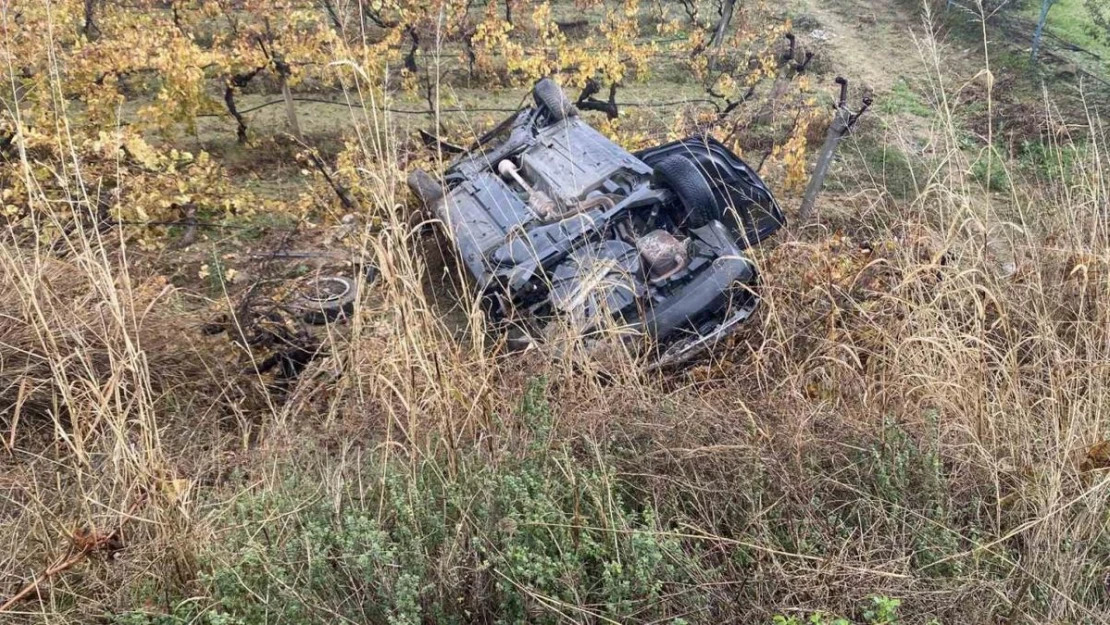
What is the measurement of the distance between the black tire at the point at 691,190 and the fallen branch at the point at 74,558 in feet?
10.5

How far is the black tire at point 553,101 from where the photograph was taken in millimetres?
5391

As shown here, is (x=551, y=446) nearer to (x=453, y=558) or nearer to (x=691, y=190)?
(x=453, y=558)

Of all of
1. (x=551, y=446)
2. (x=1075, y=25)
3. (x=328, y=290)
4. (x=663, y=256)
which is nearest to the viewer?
(x=551, y=446)

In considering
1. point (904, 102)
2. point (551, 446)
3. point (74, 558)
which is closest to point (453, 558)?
point (551, 446)

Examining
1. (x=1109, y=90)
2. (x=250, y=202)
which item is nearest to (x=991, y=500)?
(x=250, y=202)

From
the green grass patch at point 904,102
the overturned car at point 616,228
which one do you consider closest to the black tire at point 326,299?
the overturned car at point 616,228

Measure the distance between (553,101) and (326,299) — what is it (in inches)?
92.0

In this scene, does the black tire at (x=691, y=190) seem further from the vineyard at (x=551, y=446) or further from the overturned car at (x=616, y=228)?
the vineyard at (x=551, y=446)

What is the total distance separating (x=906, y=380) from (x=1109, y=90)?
26.7 ft

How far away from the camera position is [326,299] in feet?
13.5

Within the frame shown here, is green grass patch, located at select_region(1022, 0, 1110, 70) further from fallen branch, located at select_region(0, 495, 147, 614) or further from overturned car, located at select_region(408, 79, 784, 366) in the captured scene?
fallen branch, located at select_region(0, 495, 147, 614)

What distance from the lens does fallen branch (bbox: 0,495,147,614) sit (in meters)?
1.88

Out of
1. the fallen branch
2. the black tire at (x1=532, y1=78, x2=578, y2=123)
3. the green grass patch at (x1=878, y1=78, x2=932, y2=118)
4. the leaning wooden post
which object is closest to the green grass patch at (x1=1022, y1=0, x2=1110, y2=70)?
the green grass patch at (x1=878, y1=78, x2=932, y2=118)

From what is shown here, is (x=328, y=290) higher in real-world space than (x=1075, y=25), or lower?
lower
